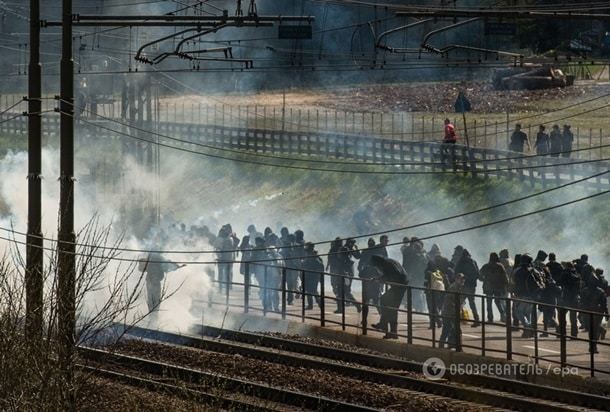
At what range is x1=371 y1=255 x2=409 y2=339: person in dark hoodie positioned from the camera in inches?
840

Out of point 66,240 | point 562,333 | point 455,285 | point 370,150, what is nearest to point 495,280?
point 455,285

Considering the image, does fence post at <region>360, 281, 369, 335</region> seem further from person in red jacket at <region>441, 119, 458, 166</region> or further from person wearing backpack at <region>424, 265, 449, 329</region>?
person in red jacket at <region>441, 119, 458, 166</region>

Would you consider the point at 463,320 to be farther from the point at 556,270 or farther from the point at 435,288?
the point at 556,270

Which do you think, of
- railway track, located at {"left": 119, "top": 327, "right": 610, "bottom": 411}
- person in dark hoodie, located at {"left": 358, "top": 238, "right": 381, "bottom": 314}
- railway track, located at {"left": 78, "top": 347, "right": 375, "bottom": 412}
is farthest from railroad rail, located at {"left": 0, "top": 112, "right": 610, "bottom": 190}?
railway track, located at {"left": 78, "top": 347, "right": 375, "bottom": 412}

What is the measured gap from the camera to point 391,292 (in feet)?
69.9

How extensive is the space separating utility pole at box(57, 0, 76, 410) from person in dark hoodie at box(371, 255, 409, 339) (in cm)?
582

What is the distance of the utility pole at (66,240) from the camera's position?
13188mm

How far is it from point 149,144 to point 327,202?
23.2 feet

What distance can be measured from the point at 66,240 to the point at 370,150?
981 inches

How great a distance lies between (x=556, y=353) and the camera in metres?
19.6

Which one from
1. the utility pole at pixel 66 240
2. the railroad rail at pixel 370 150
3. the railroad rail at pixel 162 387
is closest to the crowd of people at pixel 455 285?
the railroad rail at pixel 162 387

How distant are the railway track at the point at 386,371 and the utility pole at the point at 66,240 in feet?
13.5

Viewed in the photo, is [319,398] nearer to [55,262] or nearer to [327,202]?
[55,262]

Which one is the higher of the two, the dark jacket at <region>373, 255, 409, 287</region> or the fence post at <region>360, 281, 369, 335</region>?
the dark jacket at <region>373, 255, 409, 287</region>
